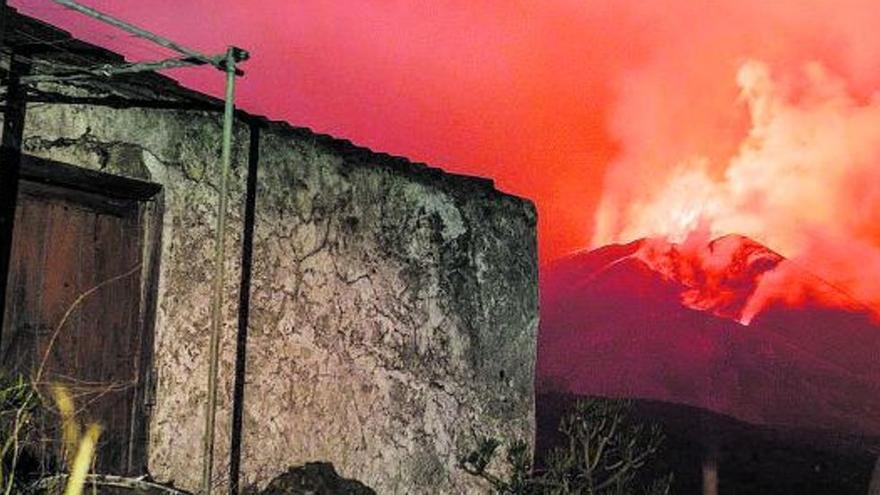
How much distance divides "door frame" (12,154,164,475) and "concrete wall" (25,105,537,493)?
0.05m

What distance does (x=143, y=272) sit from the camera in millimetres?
5414

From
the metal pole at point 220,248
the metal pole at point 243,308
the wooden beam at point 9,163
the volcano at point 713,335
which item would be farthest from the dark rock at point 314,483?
the volcano at point 713,335

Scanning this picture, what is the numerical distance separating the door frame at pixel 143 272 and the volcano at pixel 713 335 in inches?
839

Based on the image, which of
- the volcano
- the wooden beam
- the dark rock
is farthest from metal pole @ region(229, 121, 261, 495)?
the volcano

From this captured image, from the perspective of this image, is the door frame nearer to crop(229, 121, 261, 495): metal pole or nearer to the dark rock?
crop(229, 121, 261, 495): metal pole

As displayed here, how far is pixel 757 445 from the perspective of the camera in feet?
59.5

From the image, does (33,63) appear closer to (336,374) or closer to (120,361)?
(120,361)

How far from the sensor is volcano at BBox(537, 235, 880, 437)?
1242 inches

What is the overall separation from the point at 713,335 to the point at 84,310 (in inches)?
1432

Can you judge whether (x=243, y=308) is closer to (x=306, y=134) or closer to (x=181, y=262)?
(x=181, y=262)

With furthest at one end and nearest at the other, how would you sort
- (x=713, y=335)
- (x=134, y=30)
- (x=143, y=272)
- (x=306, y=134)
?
(x=713, y=335) < (x=306, y=134) < (x=143, y=272) < (x=134, y=30)

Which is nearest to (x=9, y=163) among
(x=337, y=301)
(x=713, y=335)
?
(x=337, y=301)

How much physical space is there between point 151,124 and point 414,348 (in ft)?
8.44

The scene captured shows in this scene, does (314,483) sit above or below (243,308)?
below
